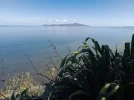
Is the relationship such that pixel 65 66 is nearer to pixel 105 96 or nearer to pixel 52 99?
pixel 52 99

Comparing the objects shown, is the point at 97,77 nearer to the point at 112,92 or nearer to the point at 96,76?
the point at 96,76

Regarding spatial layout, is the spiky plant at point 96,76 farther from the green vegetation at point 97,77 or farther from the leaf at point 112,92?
the leaf at point 112,92

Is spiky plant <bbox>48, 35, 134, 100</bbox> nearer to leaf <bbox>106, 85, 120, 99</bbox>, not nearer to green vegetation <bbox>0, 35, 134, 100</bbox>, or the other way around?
green vegetation <bbox>0, 35, 134, 100</bbox>

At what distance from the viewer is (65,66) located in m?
2.93

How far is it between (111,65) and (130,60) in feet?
0.81

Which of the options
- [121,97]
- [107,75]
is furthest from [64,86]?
[121,97]

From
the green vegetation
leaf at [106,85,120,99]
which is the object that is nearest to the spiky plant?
the green vegetation

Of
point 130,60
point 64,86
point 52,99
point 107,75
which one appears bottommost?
point 52,99

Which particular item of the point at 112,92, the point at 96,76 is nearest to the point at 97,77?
the point at 96,76

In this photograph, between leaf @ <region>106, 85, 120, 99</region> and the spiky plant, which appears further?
the spiky plant

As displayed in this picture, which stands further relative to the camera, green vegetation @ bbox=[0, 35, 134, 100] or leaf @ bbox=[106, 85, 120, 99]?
green vegetation @ bbox=[0, 35, 134, 100]

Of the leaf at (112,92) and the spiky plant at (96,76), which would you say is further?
the spiky plant at (96,76)

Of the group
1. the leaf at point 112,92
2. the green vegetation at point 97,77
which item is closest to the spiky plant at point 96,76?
the green vegetation at point 97,77

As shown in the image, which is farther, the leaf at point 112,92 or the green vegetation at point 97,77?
the green vegetation at point 97,77
